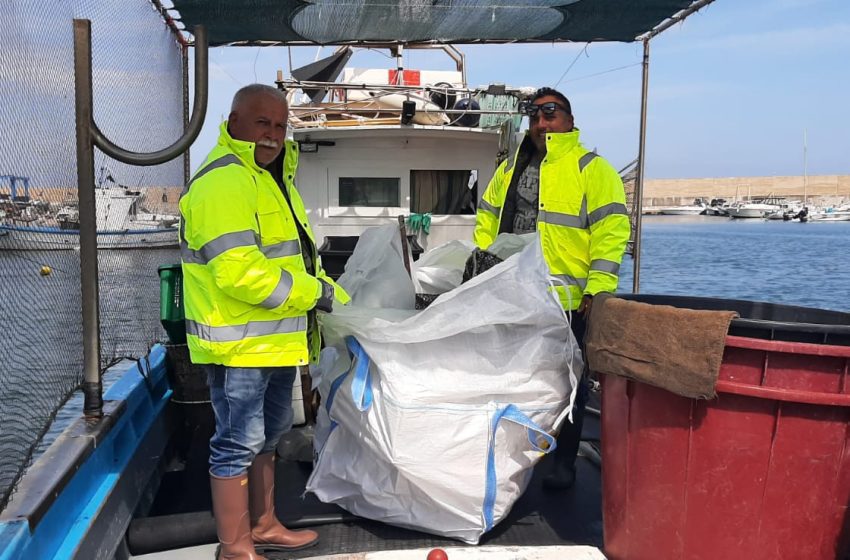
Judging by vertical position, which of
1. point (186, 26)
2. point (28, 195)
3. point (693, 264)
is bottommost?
point (693, 264)

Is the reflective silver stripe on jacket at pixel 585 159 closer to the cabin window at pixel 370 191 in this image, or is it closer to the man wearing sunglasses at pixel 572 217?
the man wearing sunglasses at pixel 572 217

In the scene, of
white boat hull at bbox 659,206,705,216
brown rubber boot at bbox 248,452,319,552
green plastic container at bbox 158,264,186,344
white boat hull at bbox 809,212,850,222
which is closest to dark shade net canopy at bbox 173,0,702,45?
green plastic container at bbox 158,264,186,344

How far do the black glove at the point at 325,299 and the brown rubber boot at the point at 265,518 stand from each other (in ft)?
1.99

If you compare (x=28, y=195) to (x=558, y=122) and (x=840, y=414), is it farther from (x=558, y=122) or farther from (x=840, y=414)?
(x=840, y=414)

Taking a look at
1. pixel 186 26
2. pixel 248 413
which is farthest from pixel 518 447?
pixel 186 26

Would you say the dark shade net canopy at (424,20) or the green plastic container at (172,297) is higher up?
the dark shade net canopy at (424,20)

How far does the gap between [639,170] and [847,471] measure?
354 cm

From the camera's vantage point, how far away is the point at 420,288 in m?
3.27

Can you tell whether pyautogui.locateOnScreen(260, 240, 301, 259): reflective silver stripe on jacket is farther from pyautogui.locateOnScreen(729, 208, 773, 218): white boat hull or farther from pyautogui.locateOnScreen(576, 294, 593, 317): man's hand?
pyautogui.locateOnScreen(729, 208, 773, 218): white boat hull

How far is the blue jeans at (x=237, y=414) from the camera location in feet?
7.37

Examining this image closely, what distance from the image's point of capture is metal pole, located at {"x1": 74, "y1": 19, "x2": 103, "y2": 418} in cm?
240

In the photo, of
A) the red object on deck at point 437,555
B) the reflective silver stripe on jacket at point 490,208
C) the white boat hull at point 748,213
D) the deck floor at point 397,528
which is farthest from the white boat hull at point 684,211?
the red object on deck at point 437,555

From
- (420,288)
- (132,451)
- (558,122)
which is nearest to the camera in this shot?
(132,451)

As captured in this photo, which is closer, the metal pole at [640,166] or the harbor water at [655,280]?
the harbor water at [655,280]
